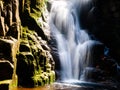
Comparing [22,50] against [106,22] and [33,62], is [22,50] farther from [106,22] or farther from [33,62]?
[106,22]

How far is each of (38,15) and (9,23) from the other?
186 inches

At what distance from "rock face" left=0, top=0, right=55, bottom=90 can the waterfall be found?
2150 mm

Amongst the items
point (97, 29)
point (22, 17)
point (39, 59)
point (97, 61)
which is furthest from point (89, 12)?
point (39, 59)

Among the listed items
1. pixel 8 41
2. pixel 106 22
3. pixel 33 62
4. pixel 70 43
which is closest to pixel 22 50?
pixel 33 62

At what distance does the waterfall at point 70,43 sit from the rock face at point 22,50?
84.6 inches

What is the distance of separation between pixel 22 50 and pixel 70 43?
23.6ft

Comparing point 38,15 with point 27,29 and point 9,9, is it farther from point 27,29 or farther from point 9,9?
point 9,9

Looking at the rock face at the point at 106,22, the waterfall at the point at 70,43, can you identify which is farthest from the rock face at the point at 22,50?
the rock face at the point at 106,22

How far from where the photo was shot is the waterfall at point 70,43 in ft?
68.3

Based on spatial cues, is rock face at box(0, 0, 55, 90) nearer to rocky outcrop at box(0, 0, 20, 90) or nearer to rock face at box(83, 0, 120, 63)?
rocky outcrop at box(0, 0, 20, 90)

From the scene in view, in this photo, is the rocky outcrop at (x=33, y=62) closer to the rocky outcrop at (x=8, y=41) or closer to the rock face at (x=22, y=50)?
the rock face at (x=22, y=50)

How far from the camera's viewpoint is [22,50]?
16672 mm

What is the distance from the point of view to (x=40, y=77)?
16.6 m

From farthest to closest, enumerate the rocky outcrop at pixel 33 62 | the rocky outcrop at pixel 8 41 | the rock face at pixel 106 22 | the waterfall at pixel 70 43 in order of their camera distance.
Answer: the rock face at pixel 106 22 → the waterfall at pixel 70 43 → the rocky outcrop at pixel 33 62 → the rocky outcrop at pixel 8 41
